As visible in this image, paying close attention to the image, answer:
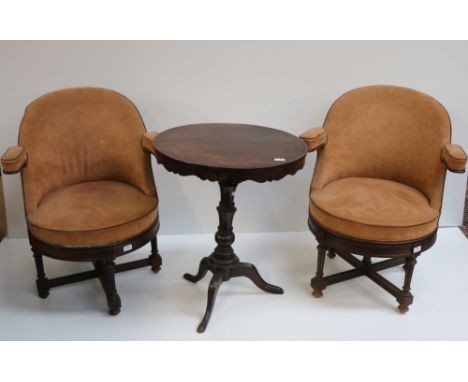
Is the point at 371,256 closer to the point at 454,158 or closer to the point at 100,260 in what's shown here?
the point at 454,158

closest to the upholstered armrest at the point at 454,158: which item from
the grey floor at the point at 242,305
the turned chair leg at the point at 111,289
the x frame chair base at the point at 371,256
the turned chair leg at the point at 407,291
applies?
the x frame chair base at the point at 371,256

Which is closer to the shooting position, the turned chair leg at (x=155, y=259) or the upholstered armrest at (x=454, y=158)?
the upholstered armrest at (x=454, y=158)

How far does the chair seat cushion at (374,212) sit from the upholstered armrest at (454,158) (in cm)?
24

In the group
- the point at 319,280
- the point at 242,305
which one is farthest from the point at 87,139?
the point at 319,280

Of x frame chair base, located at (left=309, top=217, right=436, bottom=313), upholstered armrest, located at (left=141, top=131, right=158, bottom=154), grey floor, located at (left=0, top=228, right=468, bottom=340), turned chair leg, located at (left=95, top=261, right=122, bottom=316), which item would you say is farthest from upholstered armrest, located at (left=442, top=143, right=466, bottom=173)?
turned chair leg, located at (left=95, top=261, right=122, bottom=316)

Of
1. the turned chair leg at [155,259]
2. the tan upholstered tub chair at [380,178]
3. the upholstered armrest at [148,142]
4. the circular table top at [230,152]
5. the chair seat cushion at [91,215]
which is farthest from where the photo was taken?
the turned chair leg at [155,259]

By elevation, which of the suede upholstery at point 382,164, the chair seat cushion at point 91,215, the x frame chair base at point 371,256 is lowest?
the x frame chair base at point 371,256

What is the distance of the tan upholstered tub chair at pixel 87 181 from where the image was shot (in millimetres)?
2494

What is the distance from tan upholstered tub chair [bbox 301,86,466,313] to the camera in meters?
2.56

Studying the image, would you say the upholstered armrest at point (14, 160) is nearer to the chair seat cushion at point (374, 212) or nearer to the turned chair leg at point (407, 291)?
the chair seat cushion at point (374, 212)

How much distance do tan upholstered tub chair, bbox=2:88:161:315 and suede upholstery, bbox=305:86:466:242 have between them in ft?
3.33

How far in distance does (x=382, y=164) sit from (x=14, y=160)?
2.08m

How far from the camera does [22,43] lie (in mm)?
3033

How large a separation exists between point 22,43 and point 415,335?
2806 mm
